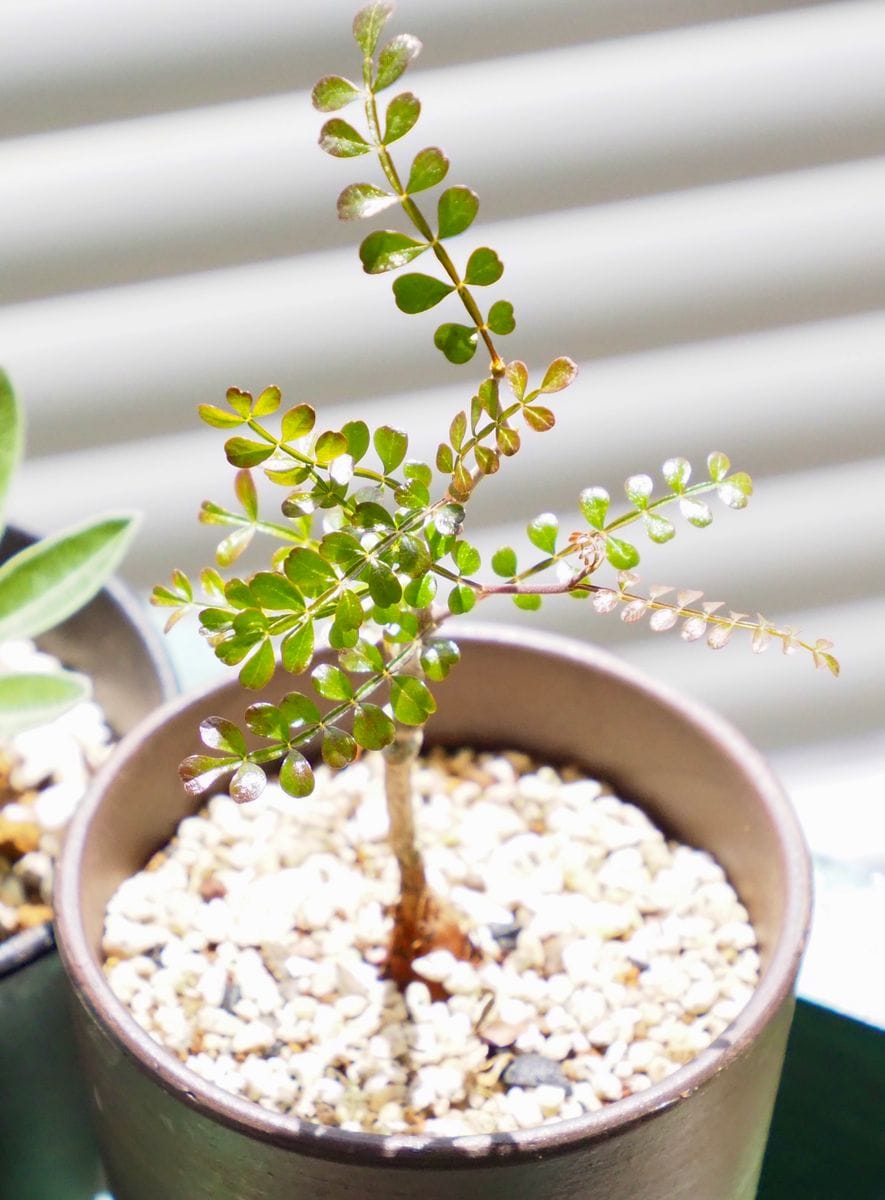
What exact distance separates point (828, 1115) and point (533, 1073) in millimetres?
326

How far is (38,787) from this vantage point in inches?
39.6

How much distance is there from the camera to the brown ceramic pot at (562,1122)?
570 mm

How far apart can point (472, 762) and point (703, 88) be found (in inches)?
21.2

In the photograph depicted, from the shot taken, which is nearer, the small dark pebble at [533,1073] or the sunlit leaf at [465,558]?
the sunlit leaf at [465,558]

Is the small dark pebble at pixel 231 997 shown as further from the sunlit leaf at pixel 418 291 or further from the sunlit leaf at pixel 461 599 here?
the sunlit leaf at pixel 418 291

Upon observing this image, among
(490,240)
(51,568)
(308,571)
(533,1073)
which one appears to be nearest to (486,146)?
(490,240)

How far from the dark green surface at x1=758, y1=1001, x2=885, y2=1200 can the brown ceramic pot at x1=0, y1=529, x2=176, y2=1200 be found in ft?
1.56

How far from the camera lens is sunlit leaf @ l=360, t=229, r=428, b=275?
0.50 meters

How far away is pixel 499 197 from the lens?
1.00m

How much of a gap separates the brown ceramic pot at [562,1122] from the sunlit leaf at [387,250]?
0.37m

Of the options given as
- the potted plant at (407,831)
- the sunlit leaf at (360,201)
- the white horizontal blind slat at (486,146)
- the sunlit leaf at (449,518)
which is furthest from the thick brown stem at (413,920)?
the white horizontal blind slat at (486,146)

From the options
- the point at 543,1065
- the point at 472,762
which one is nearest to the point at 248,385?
the point at 472,762

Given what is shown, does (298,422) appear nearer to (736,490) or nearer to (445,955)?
(736,490)

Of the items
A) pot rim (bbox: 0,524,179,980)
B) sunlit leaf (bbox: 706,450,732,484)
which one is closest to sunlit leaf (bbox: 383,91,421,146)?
sunlit leaf (bbox: 706,450,732,484)
